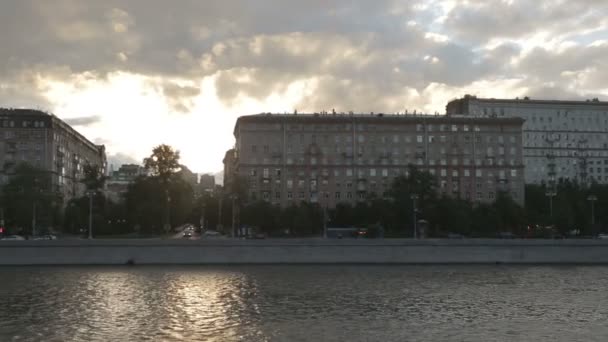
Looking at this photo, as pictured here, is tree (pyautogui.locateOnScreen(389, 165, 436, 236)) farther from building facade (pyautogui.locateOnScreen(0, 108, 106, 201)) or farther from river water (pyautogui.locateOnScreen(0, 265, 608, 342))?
building facade (pyautogui.locateOnScreen(0, 108, 106, 201))

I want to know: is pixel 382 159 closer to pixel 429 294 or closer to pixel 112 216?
pixel 112 216

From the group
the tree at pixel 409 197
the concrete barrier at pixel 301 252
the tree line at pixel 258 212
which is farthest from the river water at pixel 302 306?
the tree at pixel 409 197

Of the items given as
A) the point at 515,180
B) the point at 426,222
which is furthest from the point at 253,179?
the point at 515,180

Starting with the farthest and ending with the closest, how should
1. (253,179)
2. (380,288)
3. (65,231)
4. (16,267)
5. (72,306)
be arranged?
(253,179) → (65,231) → (16,267) → (380,288) → (72,306)

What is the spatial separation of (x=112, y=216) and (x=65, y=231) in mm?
12763

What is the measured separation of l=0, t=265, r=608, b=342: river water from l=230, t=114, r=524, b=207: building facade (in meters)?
88.6

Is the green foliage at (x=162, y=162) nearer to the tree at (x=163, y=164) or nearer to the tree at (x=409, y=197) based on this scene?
the tree at (x=163, y=164)

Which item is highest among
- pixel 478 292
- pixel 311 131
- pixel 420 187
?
pixel 311 131

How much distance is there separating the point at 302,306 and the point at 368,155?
116 m

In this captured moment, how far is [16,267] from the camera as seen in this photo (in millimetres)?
64312

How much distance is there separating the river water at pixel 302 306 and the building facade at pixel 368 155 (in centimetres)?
8858

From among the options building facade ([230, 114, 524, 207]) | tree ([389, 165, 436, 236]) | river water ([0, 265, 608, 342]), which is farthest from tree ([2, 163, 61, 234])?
tree ([389, 165, 436, 236])

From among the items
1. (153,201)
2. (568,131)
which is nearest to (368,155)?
(153,201)

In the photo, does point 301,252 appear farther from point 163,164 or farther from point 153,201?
point 163,164
